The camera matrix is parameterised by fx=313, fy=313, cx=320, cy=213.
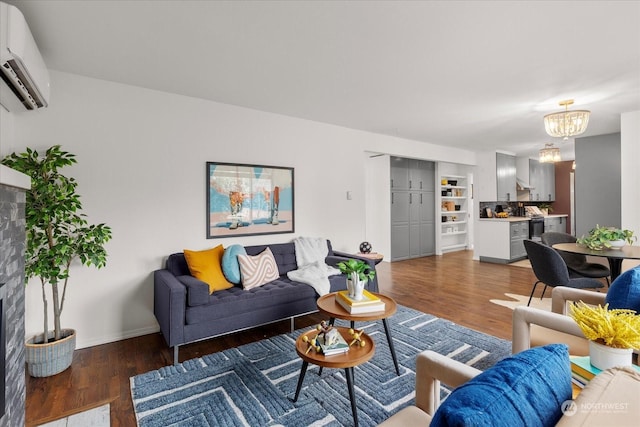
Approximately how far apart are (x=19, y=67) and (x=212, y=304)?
2052 millimetres

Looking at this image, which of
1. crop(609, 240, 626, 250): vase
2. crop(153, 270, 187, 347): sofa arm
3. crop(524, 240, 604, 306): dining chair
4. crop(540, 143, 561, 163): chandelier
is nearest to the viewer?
crop(153, 270, 187, 347): sofa arm

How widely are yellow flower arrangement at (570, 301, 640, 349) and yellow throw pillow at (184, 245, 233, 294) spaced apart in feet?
8.74

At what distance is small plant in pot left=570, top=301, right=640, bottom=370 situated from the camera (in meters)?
1.04

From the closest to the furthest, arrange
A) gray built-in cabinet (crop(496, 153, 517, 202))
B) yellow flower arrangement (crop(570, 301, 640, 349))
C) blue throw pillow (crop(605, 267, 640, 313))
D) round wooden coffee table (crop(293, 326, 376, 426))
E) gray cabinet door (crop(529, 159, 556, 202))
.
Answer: yellow flower arrangement (crop(570, 301, 640, 349)) → blue throw pillow (crop(605, 267, 640, 313)) → round wooden coffee table (crop(293, 326, 376, 426)) → gray built-in cabinet (crop(496, 153, 517, 202)) → gray cabinet door (crop(529, 159, 556, 202))

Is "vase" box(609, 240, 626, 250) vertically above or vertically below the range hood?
below

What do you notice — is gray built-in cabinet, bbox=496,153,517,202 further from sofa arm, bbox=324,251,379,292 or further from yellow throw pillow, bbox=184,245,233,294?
yellow throw pillow, bbox=184,245,233,294

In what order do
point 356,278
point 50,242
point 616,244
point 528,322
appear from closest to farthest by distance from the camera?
point 528,322 → point 356,278 → point 50,242 → point 616,244

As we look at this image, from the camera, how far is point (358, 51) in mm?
2500

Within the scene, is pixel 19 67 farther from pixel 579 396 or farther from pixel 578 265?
pixel 578 265

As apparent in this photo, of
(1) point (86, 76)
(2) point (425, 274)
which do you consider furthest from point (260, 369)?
(2) point (425, 274)

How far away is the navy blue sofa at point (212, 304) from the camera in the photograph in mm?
2514

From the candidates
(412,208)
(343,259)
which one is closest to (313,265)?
(343,259)

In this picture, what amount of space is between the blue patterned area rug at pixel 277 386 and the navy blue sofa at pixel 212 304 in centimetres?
22

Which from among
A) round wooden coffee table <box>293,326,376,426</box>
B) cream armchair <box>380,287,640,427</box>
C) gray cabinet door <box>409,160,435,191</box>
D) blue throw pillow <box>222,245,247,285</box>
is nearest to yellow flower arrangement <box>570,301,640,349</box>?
cream armchair <box>380,287,640,427</box>
